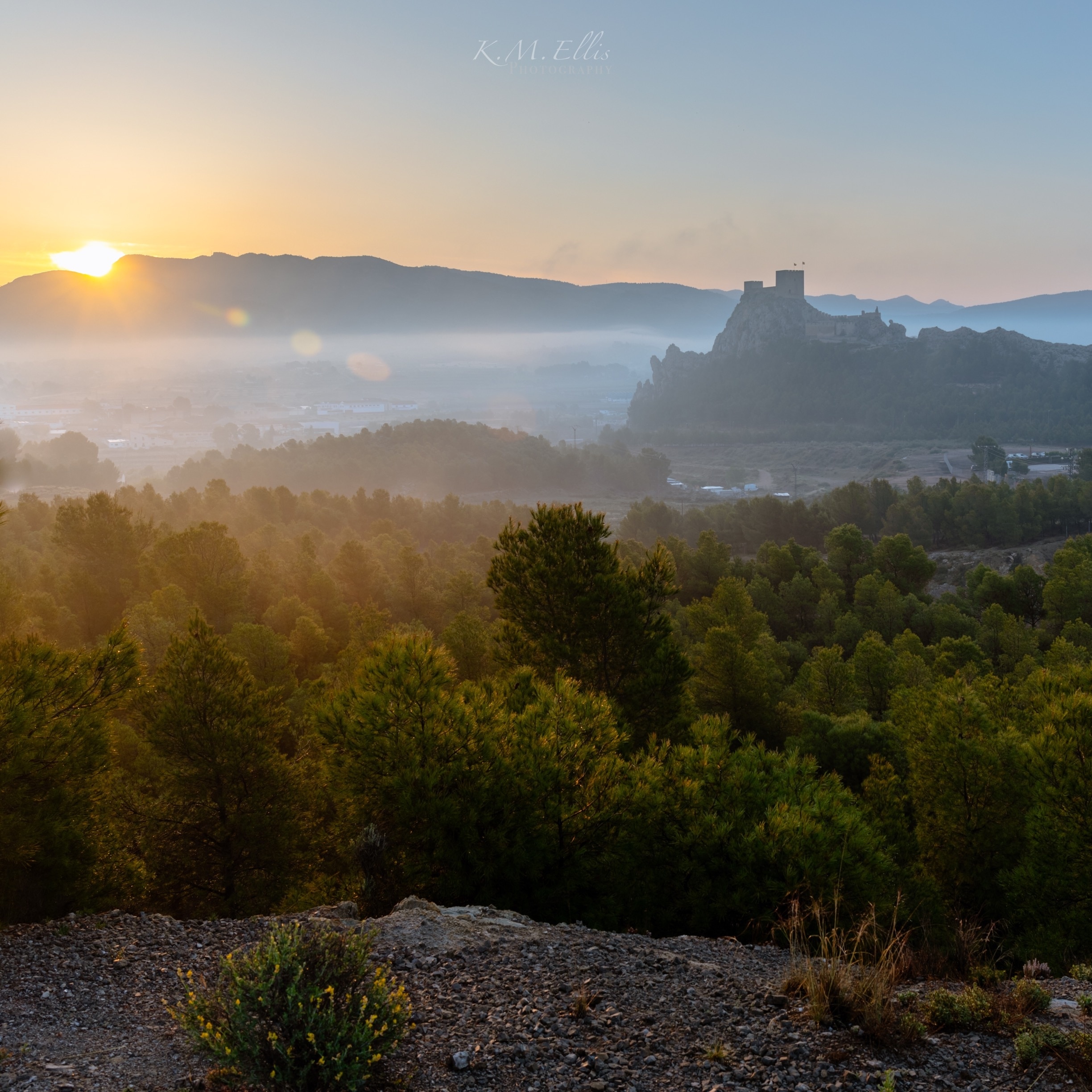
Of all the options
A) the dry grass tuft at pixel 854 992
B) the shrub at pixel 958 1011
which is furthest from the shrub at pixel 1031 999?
the dry grass tuft at pixel 854 992

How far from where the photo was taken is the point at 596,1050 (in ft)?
19.3

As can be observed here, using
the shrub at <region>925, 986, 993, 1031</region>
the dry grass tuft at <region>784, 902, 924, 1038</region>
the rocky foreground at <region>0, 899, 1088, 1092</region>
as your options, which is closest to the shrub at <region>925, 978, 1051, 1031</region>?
the shrub at <region>925, 986, 993, 1031</region>

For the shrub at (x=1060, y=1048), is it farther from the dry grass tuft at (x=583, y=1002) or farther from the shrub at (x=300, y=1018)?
the shrub at (x=300, y=1018)

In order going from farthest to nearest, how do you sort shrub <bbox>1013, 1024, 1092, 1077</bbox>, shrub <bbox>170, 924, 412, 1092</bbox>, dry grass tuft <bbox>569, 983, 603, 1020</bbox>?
dry grass tuft <bbox>569, 983, 603, 1020</bbox> < shrub <bbox>1013, 1024, 1092, 1077</bbox> < shrub <bbox>170, 924, 412, 1092</bbox>

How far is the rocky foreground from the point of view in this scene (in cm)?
558

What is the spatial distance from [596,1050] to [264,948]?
8.78ft

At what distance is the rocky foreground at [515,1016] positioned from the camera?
18.3ft

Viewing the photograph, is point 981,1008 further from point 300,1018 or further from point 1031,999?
point 300,1018

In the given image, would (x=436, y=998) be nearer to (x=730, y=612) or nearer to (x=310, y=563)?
(x=730, y=612)

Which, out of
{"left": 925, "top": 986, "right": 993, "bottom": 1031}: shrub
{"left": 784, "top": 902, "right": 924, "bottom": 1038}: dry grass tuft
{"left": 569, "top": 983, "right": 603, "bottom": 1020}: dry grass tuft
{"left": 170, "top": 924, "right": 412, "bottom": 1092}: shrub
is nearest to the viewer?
{"left": 170, "top": 924, "right": 412, "bottom": 1092}: shrub

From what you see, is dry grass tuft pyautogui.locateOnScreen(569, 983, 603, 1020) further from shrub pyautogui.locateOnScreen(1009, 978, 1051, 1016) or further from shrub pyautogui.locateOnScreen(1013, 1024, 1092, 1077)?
shrub pyautogui.locateOnScreen(1009, 978, 1051, 1016)

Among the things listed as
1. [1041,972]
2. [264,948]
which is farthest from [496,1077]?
[1041,972]

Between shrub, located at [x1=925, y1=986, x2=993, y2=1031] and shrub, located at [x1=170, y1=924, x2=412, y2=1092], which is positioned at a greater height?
shrub, located at [x1=170, y1=924, x2=412, y2=1092]

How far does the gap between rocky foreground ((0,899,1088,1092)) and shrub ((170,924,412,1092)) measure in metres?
0.43
